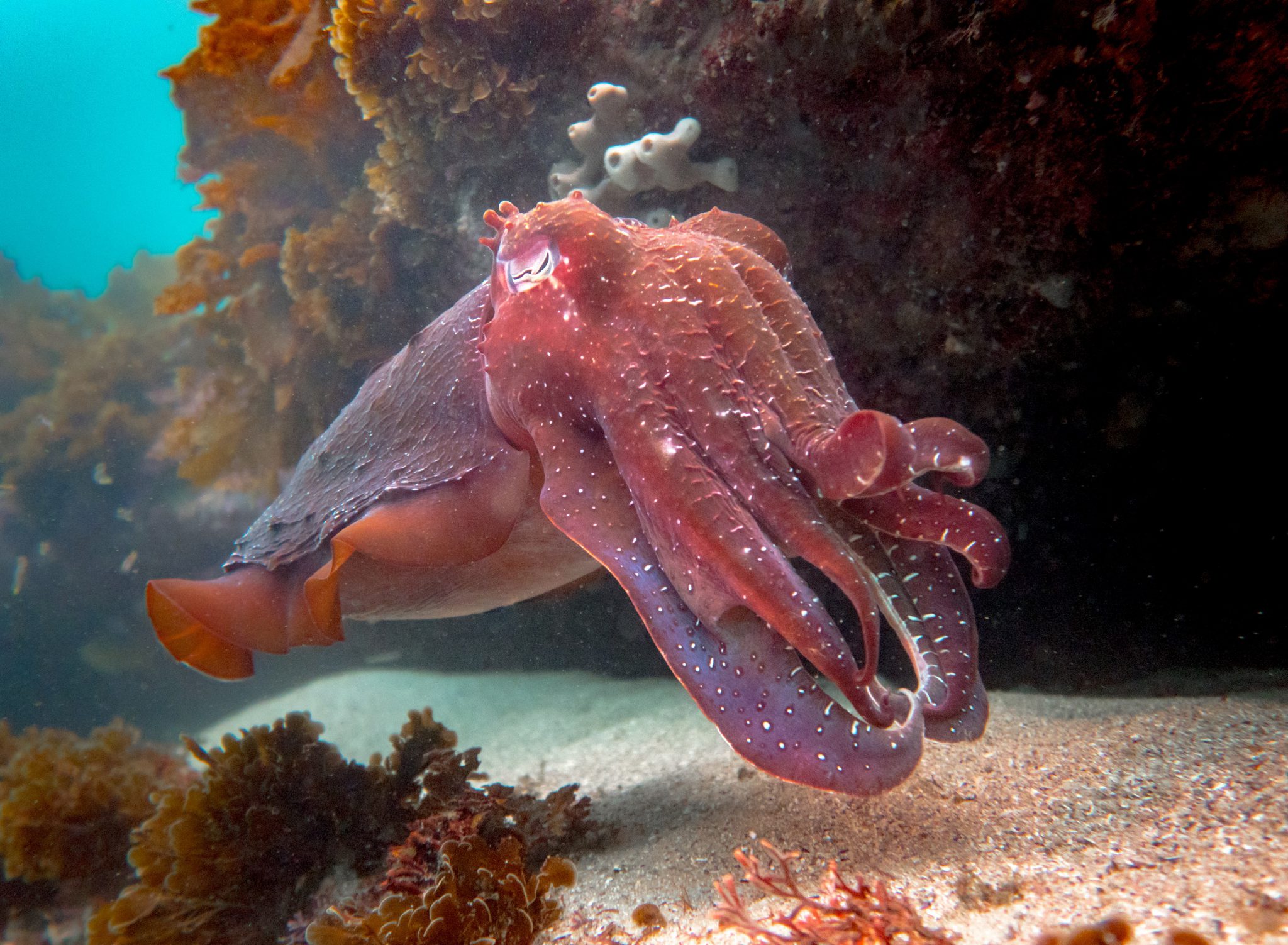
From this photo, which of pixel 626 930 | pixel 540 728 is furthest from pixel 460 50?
pixel 540 728

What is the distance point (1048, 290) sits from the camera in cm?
327

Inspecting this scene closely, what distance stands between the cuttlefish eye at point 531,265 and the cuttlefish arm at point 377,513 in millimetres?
330

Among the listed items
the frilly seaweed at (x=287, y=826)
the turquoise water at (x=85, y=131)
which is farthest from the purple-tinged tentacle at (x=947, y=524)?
the turquoise water at (x=85, y=131)

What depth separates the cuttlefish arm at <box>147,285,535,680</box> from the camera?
234 cm

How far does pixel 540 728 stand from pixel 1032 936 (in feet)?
17.6

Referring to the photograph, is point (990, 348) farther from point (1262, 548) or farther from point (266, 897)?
point (266, 897)

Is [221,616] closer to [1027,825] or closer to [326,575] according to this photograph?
[326,575]

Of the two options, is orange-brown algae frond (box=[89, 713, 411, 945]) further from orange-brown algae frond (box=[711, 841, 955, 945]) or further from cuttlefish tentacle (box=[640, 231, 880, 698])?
cuttlefish tentacle (box=[640, 231, 880, 698])

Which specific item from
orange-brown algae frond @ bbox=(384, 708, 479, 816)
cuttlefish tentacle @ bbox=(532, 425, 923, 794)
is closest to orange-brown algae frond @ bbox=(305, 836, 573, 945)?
orange-brown algae frond @ bbox=(384, 708, 479, 816)

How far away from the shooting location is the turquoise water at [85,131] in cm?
4316

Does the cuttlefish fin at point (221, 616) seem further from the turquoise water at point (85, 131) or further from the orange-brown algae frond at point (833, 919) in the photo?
the turquoise water at point (85, 131)

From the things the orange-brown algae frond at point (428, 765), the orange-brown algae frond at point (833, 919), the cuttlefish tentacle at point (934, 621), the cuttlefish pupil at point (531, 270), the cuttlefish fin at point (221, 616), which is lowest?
the orange-brown algae frond at point (833, 919)

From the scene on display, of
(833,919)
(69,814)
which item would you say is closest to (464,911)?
(833,919)

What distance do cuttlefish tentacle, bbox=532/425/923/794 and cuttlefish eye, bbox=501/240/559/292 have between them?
28.3 inches
